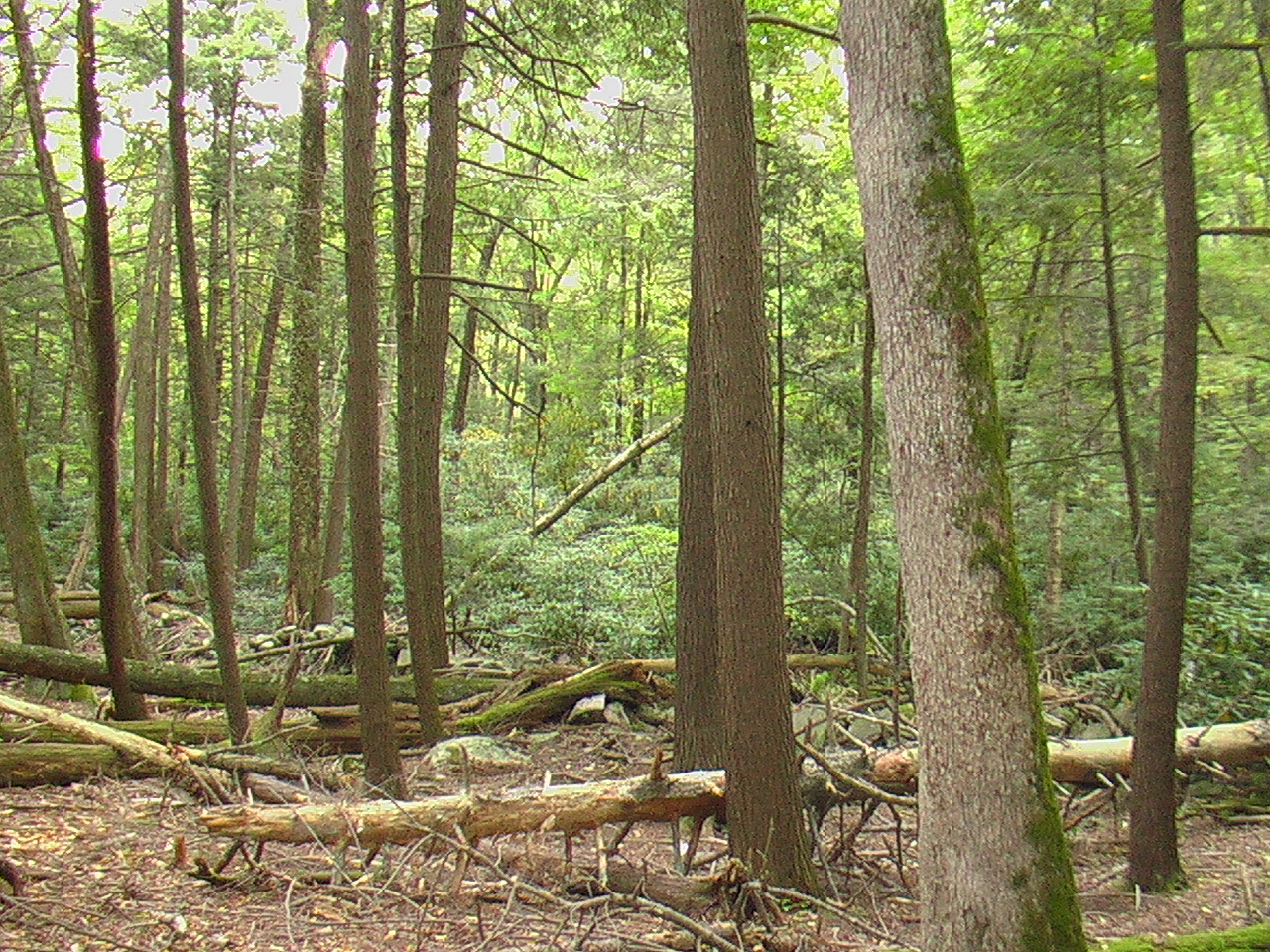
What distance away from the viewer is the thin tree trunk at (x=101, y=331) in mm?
8125

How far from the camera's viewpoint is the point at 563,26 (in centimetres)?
970

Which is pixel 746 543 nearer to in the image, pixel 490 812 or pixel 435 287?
pixel 490 812

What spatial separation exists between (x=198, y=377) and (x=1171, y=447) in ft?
24.0

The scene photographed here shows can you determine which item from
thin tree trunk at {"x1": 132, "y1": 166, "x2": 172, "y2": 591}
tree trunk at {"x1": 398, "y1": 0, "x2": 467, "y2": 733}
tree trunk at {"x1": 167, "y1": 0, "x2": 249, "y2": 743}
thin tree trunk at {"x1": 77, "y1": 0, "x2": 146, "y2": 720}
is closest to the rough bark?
tree trunk at {"x1": 398, "y1": 0, "x2": 467, "y2": 733}

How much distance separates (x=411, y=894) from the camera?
18.8 ft

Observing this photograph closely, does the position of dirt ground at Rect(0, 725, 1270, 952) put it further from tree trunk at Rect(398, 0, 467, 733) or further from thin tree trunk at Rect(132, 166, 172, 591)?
thin tree trunk at Rect(132, 166, 172, 591)

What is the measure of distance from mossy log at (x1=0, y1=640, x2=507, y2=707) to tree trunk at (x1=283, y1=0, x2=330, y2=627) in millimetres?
3254

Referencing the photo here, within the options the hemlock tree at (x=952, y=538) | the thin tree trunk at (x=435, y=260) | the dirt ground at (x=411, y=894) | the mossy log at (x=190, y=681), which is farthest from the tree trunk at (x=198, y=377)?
the hemlock tree at (x=952, y=538)

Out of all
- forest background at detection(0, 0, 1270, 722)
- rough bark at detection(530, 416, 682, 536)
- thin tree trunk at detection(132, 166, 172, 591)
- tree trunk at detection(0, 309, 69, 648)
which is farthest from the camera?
thin tree trunk at detection(132, 166, 172, 591)

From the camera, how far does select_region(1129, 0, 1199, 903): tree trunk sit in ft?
20.2

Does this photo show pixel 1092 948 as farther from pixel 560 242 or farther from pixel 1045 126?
pixel 560 242

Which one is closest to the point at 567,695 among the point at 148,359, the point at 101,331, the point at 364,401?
the point at 364,401

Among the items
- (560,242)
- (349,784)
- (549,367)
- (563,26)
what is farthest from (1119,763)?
(549,367)

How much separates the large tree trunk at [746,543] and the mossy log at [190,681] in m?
5.43
